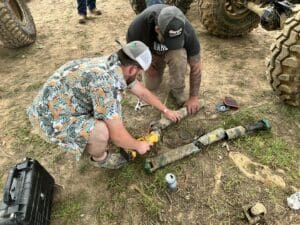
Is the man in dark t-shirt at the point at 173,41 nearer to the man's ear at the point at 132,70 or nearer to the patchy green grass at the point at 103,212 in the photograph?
the man's ear at the point at 132,70

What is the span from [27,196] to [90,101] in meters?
→ 0.80

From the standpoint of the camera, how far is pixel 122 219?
2.75m

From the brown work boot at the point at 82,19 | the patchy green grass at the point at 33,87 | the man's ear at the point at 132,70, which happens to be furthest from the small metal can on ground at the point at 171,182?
the brown work boot at the point at 82,19

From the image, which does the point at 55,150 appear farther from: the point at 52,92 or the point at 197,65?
the point at 197,65

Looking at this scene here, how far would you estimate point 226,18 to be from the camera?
4535mm

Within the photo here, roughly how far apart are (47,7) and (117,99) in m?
4.76

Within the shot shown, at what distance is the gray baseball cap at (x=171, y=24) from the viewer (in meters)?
2.83

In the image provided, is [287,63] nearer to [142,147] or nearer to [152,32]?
[152,32]

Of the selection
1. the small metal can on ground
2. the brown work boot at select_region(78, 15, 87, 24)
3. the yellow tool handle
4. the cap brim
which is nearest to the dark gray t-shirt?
the cap brim

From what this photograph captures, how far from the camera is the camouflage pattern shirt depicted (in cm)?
244

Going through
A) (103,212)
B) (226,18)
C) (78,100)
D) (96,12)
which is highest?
(78,100)

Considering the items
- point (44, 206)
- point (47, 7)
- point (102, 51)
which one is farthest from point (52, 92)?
point (47, 7)

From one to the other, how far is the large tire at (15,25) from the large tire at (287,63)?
3.37m

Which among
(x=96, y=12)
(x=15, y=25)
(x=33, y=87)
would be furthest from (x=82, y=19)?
(x=33, y=87)
